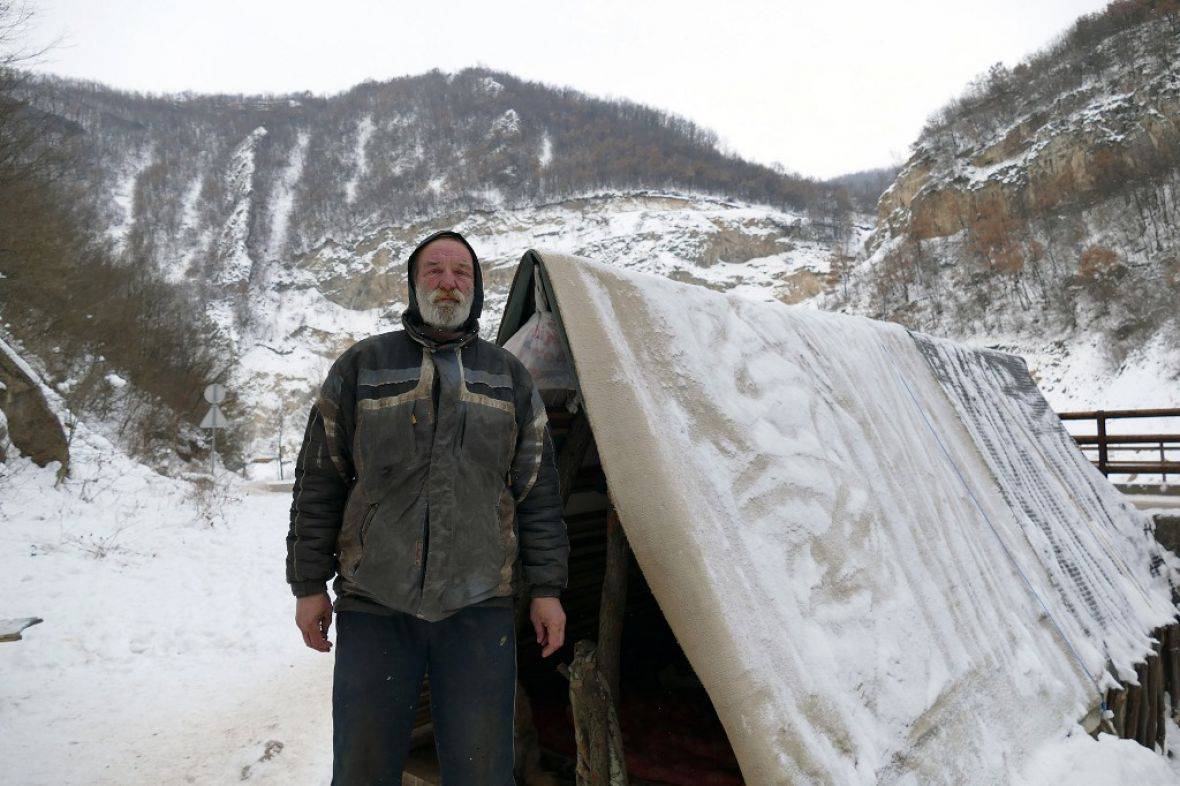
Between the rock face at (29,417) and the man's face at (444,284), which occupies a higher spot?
the man's face at (444,284)

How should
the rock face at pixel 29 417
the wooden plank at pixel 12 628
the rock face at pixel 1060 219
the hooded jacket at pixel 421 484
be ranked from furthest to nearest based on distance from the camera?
the rock face at pixel 1060 219 → the rock face at pixel 29 417 → the wooden plank at pixel 12 628 → the hooded jacket at pixel 421 484

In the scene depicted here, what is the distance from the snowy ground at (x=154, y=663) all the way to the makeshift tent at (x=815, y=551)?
55 centimetres

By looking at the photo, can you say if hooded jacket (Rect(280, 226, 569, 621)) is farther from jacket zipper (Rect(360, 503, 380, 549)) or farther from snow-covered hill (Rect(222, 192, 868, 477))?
snow-covered hill (Rect(222, 192, 868, 477))

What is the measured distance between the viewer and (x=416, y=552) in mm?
1633

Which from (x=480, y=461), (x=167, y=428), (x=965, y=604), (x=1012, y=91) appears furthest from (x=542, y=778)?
(x=1012, y=91)

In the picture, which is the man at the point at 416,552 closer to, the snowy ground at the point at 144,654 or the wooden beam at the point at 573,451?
the wooden beam at the point at 573,451

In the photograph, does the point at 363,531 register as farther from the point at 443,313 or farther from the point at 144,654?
the point at 144,654

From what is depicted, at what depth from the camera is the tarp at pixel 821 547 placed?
1.83 m

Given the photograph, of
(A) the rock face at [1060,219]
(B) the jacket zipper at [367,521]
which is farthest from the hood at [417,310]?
(A) the rock face at [1060,219]

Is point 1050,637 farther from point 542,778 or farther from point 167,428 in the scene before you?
point 167,428

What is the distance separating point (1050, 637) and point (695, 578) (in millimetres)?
2425

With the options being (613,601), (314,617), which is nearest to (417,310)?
(314,617)

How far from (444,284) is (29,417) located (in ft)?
29.8

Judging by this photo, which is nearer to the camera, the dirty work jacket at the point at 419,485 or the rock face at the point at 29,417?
the dirty work jacket at the point at 419,485
